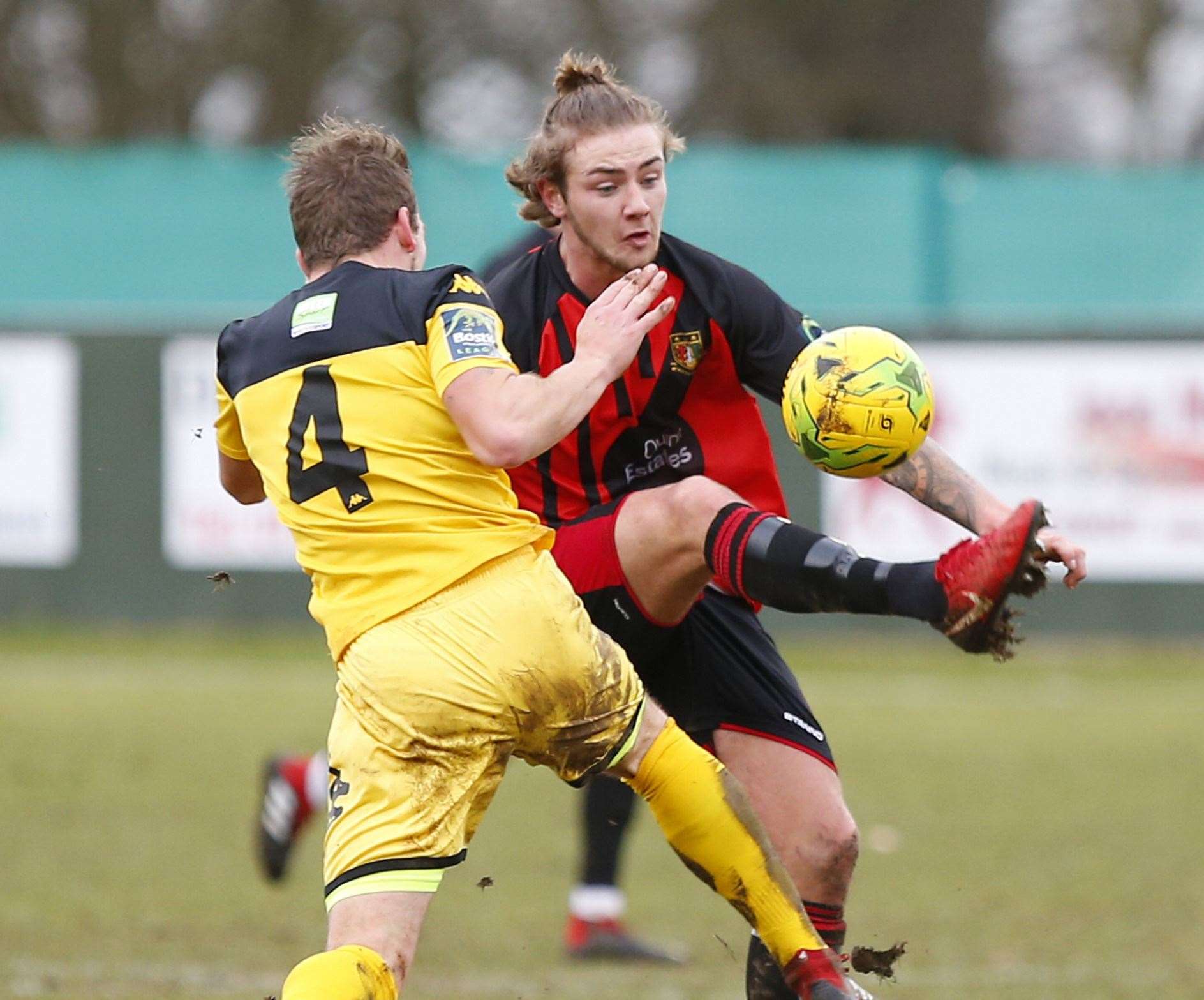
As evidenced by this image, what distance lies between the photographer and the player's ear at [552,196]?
5.13m

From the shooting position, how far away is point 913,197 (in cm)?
1606

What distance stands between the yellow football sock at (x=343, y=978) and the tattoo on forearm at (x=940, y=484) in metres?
1.66

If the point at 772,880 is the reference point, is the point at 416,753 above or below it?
above

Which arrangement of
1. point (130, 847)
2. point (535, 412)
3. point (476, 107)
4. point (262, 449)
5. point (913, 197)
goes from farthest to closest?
point (476, 107) → point (913, 197) → point (130, 847) → point (262, 449) → point (535, 412)

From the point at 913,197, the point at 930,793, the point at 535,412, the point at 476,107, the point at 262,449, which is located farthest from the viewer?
the point at 476,107

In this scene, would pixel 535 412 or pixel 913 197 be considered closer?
pixel 535 412

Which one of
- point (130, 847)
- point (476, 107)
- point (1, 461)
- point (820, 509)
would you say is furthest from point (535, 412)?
point (476, 107)

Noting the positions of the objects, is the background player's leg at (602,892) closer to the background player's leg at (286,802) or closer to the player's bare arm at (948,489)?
the background player's leg at (286,802)

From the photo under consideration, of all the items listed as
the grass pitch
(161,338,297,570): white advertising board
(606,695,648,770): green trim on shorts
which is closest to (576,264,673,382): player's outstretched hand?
(606,695,648,770): green trim on shorts

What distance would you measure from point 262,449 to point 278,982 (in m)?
2.68

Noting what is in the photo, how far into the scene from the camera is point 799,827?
5238 millimetres

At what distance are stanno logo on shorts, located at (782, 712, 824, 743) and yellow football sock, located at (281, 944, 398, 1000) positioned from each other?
60.2 inches

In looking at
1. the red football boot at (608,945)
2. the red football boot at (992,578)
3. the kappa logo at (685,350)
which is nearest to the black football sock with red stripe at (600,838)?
the red football boot at (608,945)

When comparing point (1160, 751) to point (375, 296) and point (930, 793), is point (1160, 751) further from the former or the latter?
point (375, 296)
